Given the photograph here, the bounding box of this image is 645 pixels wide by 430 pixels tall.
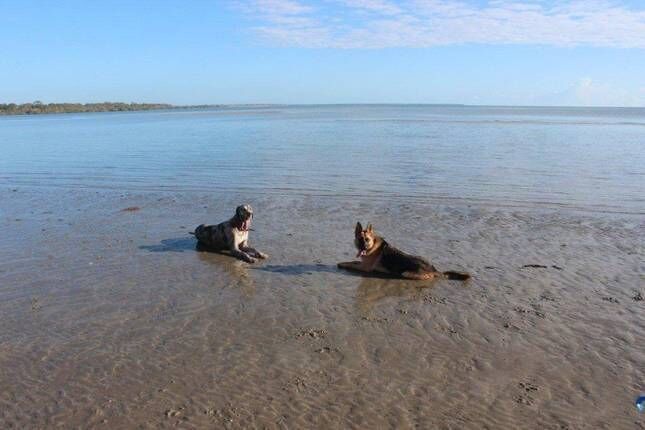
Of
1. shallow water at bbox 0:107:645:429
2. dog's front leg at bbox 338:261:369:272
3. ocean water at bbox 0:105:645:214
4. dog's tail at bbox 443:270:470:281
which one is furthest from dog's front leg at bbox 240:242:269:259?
ocean water at bbox 0:105:645:214

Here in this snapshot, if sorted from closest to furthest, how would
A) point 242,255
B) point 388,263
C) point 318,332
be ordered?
1. point 318,332
2. point 388,263
3. point 242,255

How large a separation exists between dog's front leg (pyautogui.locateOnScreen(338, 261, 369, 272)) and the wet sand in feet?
0.67

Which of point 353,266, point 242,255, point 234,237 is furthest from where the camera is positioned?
point 234,237

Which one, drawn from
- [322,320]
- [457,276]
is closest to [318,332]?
[322,320]

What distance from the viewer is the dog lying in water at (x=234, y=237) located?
1062 cm

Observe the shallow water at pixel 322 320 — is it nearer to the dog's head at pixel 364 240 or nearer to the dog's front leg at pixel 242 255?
the dog's front leg at pixel 242 255

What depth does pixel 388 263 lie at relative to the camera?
9.35 metres

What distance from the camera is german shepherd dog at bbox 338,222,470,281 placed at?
9055mm

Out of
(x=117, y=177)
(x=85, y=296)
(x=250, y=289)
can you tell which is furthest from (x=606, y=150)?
(x=85, y=296)

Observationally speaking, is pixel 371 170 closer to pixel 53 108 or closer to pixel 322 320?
pixel 322 320

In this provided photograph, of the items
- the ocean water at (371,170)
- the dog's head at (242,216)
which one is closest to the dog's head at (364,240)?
the dog's head at (242,216)

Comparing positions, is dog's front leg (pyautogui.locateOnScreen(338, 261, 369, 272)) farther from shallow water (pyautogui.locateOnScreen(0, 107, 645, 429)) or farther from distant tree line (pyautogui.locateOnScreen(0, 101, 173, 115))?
distant tree line (pyautogui.locateOnScreen(0, 101, 173, 115))

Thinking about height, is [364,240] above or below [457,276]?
above

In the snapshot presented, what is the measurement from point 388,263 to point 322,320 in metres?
2.26
